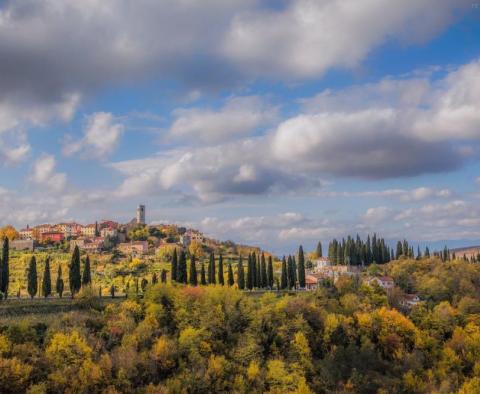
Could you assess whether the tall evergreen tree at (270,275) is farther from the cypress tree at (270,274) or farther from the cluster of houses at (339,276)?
the cluster of houses at (339,276)

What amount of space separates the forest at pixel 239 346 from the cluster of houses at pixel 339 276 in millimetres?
6860

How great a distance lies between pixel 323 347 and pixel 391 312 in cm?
1302

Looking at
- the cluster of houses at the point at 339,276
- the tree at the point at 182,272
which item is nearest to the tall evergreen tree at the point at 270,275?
the cluster of houses at the point at 339,276

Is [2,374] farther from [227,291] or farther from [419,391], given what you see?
[419,391]

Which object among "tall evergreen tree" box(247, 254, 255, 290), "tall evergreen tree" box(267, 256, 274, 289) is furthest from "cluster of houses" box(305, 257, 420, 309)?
"tall evergreen tree" box(247, 254, 255, 290)

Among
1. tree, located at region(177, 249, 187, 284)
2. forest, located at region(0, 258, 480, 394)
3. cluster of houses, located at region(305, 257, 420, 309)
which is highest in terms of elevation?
tree, located at region(177, 249, 187, 284)

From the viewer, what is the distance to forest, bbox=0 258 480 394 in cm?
4472

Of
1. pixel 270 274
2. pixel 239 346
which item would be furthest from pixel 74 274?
pixel 270 274

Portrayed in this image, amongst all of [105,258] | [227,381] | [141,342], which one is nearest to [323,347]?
[227,381]

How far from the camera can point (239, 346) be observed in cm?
5634

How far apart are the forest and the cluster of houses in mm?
6860

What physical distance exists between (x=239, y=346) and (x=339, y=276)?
4874 cm

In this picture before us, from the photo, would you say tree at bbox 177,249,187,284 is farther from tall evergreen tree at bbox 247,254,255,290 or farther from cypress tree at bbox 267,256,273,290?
cypress tree at bbox 267,256,273,290

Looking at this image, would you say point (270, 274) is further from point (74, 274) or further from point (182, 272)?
point (74, 274)
